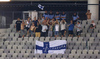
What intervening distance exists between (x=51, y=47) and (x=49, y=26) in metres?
1.73

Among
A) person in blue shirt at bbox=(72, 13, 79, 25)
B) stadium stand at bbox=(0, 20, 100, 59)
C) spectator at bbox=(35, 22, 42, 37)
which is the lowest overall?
stadium stand at bbox=(0, 20, 100, 59)

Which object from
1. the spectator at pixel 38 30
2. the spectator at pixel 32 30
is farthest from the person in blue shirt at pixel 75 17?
the spectator at pixel 32 30

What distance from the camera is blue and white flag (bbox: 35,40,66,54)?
81.5 feet

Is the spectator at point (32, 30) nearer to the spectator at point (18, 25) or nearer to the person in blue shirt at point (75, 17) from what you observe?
the spectator at point (18, 25)

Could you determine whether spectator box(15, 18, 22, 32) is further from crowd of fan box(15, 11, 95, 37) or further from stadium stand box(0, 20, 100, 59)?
stadium stand box(0, 20, 100, 59)

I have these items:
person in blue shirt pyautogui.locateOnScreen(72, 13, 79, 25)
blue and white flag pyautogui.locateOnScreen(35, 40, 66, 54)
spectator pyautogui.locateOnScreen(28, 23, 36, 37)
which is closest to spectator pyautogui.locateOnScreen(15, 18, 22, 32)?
spectator pyautogui.locateOnScreen(28, 23, 36, 37)

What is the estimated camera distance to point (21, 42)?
25.8 meters

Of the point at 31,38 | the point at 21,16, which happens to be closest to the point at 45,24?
the point at 31,38

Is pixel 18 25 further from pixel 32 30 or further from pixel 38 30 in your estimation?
pixel 38 30

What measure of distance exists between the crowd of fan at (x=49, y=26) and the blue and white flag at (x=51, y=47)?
3.33 feet

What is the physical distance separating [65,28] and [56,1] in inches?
259

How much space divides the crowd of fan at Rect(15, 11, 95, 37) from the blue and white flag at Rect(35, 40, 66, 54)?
3.33ft

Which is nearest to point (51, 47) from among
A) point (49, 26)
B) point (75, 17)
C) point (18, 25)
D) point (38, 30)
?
point (49, 26)

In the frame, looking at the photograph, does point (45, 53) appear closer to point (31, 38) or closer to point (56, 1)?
point (31, 38)
